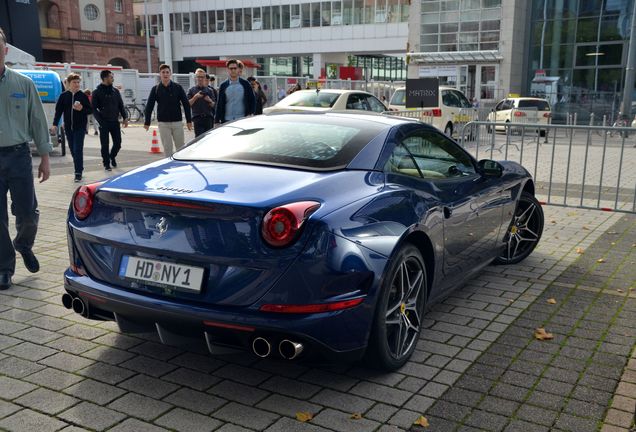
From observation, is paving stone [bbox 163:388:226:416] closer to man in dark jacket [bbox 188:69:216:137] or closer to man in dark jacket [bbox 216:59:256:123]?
man in dark jacket [bbox 216:59:256:123]

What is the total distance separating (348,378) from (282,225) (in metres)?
1.09

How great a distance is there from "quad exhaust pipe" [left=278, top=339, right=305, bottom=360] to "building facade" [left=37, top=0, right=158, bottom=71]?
67388 mm

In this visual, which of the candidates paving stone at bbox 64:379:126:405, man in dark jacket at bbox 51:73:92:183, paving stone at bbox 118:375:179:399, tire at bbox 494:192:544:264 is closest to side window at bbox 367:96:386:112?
man in dark jacket at bbox 51:73:92:183

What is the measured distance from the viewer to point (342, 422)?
10.6 ft

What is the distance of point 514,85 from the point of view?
3716 cm

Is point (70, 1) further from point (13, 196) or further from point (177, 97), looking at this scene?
point (13, 196)

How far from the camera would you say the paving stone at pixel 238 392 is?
3.46m

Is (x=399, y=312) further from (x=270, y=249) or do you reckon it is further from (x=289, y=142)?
(x=289, y=142)

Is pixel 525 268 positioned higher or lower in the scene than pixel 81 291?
lower

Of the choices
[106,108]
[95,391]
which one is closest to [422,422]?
[95,391]

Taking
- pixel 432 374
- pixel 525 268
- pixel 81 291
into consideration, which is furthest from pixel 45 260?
pixel 525 268

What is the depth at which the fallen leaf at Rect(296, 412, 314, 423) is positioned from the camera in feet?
10.7

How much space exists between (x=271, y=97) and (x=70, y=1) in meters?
44.7

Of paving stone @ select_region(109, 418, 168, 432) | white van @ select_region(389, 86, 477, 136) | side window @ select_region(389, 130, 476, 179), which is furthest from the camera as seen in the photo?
white van @ select_region(389, 86, 477, 136)
